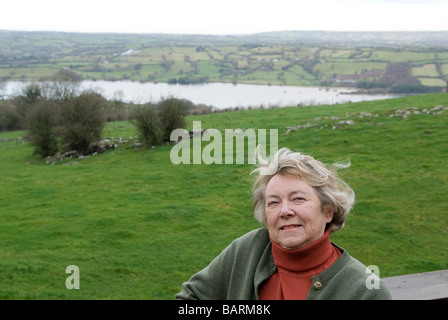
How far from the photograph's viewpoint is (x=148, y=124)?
2430 cm

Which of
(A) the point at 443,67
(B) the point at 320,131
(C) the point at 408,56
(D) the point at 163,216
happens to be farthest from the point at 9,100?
(C) the point at 408,56

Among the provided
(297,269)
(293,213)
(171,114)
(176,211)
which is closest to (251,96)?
(171,114)

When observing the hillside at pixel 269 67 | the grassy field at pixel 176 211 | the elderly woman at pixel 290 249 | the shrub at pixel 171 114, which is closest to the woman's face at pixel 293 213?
the elderly woman at pixel 290 249

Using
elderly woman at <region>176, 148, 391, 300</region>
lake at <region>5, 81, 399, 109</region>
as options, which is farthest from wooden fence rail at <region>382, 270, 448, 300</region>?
lake at <region>5, 81, 399, 109</region>

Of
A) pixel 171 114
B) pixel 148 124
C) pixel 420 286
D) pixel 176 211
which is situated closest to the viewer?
pixel 420 286

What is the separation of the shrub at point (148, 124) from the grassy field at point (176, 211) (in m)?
0.78

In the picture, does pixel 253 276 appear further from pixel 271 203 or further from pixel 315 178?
pixel 315 178

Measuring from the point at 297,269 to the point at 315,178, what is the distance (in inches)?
22.2

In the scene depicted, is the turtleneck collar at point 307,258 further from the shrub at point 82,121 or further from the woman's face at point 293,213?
the shrub at point 82,121

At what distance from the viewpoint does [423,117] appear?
21.8 meters

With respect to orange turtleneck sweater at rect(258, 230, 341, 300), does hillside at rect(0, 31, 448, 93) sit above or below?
above

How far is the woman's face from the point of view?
2.74 metres

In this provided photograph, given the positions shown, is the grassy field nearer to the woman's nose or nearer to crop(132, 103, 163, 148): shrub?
crop(132, 103, 163, 148): shrub
